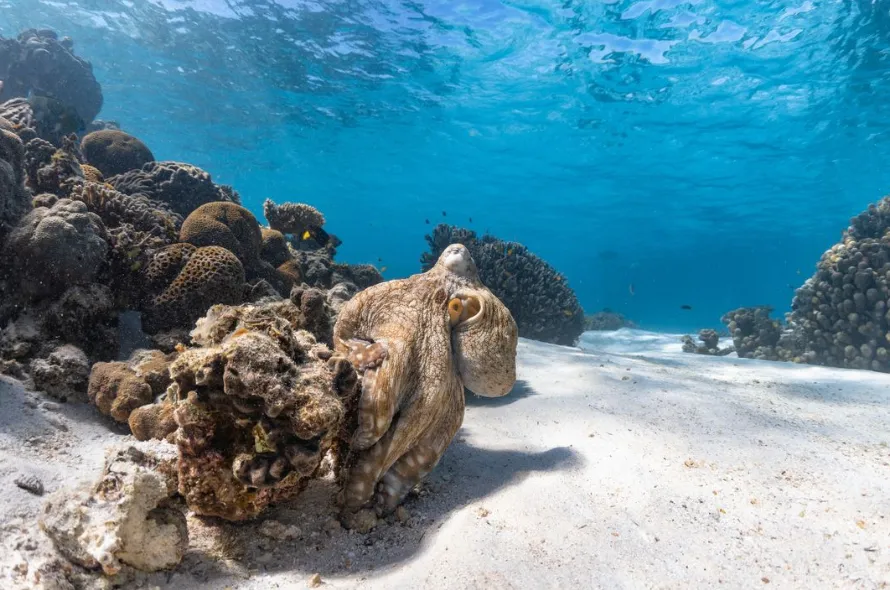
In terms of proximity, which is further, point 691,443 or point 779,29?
point 779,29

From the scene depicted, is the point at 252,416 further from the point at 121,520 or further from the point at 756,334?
the point at 756,334

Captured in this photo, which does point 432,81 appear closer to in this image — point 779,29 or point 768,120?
point 779,29

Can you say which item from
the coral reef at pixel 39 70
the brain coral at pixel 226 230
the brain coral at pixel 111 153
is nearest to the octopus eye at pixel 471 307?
the brain coral at pixel 226 230

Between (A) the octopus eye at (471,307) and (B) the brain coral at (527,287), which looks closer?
(A) the octopus eye at (471,307)

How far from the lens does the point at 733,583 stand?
188 centimetres

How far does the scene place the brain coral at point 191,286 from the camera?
4383 mm

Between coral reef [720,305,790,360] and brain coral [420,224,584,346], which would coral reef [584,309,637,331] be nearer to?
coral reef [720,305,790,360]

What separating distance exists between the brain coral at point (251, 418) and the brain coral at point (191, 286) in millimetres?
2580

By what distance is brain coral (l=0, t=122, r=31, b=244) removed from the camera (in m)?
3.93

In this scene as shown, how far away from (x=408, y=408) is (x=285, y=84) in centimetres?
2837

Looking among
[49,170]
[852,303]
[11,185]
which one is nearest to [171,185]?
[49,170]

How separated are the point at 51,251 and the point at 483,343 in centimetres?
398

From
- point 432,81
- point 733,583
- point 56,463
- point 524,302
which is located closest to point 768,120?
point 432,81

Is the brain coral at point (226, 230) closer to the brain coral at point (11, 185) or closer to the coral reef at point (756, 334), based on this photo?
the brain coral at point (11, 185)
